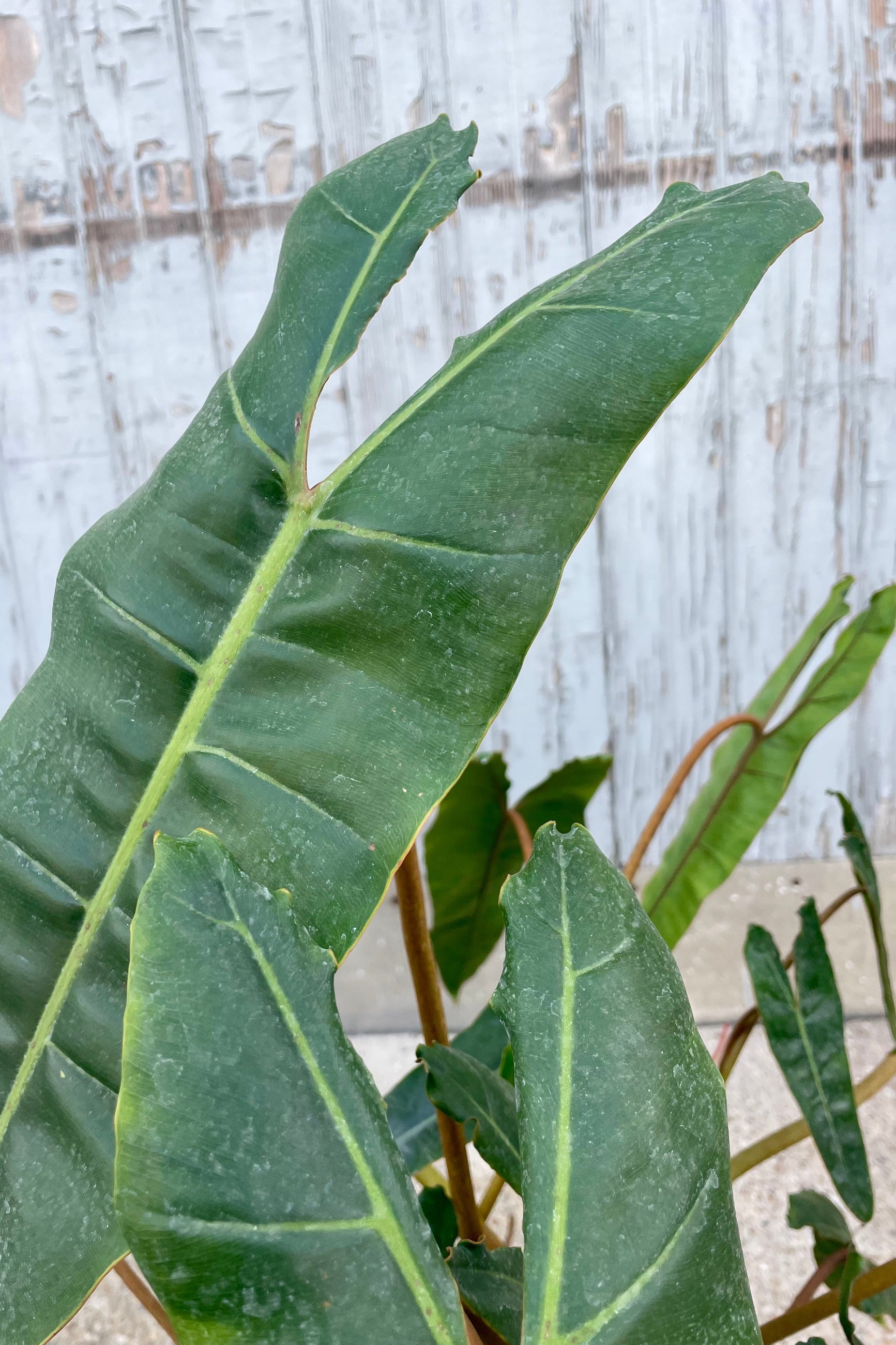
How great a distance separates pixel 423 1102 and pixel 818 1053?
0.25m

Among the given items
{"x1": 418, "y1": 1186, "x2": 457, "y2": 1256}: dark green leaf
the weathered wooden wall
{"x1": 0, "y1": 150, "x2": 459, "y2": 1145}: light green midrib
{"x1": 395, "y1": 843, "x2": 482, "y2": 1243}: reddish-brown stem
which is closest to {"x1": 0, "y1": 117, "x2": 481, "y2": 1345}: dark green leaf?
{"x1": 0, "y1": 150, "x2": 459, "y2": 1145}: light green midrib

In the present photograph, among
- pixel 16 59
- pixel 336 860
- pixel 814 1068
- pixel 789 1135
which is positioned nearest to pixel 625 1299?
pixel 336 860

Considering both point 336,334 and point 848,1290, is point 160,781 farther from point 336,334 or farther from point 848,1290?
point 848,1290

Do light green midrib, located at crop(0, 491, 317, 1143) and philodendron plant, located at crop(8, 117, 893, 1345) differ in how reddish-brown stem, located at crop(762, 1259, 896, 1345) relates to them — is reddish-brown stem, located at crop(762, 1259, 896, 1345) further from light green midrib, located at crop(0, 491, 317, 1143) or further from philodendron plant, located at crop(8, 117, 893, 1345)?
light green midrib, located at crop(0, 491, 317, 1143)

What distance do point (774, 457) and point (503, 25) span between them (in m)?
0.51

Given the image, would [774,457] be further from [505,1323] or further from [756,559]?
[505,1323]

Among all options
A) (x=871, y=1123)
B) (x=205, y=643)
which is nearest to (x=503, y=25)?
(x=205, y=643)

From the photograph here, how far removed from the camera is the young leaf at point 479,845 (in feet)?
2.15

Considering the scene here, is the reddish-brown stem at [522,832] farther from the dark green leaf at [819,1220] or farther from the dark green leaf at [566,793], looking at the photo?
the dark green leaf at [819,1220]

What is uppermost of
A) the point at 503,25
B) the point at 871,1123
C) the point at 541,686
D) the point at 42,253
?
the point at 503,25

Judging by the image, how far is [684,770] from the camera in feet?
1.97

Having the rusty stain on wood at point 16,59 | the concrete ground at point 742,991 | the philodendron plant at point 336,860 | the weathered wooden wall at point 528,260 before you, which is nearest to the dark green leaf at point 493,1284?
the philodendron plant at point 336,860

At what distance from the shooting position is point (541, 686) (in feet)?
3.76

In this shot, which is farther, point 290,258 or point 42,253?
point 42,253
